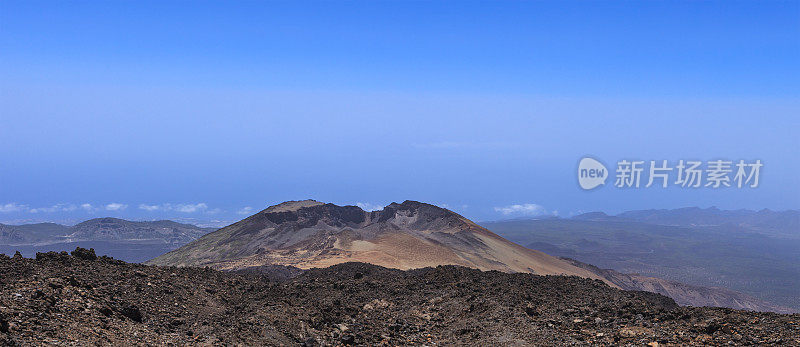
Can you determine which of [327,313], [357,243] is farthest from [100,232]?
[327,313]

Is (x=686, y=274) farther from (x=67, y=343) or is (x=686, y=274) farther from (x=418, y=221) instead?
(x=67, y=343)

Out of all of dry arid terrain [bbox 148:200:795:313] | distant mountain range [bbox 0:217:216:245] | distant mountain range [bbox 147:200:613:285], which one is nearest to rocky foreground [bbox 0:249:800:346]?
dry arid terrain [bbox 148:200:795:313]

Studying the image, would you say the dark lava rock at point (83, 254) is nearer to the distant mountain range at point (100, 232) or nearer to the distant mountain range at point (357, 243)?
the distant mountain range at point (357, 243)

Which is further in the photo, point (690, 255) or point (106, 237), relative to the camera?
point (690, 255)

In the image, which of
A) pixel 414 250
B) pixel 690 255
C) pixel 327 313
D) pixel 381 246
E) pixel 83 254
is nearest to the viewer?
pixel 327 313

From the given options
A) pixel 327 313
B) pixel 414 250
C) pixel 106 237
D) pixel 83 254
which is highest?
pixel 106 237

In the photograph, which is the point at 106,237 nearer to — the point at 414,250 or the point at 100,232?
the point at 100,232

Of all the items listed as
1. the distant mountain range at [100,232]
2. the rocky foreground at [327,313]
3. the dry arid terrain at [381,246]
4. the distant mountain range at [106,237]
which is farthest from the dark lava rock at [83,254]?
the distant mountain range at [100,232]

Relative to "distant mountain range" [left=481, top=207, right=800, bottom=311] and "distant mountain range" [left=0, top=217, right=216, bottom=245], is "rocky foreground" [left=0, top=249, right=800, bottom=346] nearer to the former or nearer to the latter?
"distant mountain range" [left=481, top=207, right=800, bottom=311]
